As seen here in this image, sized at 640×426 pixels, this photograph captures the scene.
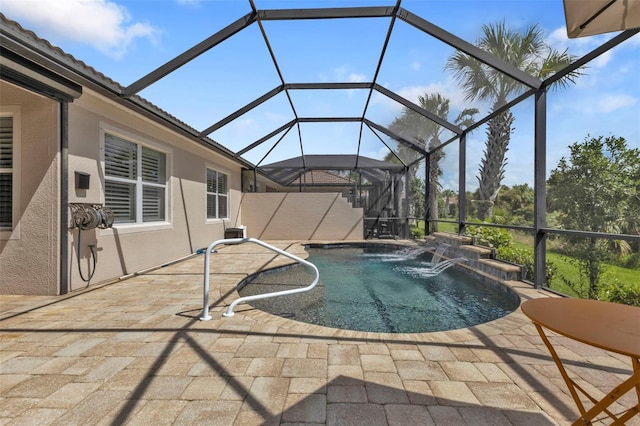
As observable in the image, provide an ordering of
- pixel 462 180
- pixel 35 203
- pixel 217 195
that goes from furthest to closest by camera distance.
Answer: pixel 217 195
pixel 462 180
pixel 35 203

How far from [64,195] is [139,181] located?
173 cm

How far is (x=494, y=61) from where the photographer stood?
4535 millimetres

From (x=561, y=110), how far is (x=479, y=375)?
1354 centimetres

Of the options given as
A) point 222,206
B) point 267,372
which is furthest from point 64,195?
point 222,206

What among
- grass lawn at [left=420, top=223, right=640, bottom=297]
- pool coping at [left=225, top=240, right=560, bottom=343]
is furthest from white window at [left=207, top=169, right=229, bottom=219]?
grass lawn at [left=420, top=223, right=640, bottom=297]

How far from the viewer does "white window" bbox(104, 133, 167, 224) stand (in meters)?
4.87

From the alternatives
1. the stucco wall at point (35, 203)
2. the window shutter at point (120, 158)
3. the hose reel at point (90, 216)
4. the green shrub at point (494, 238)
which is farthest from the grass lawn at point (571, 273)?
the stucco wall at point (35, 203)

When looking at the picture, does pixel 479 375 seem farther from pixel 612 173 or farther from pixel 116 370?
pixel 612 173

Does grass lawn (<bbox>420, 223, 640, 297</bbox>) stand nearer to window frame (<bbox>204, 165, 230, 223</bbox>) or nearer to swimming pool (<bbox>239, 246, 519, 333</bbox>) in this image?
swimming pool (<bbox>239, 246, 519, 333</bbox>)

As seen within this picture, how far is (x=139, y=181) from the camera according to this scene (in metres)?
5.52

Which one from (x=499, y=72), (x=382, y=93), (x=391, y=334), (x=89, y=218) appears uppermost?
(x=382, y=93)

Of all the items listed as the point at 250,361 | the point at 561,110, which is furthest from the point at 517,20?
the point at 250,361

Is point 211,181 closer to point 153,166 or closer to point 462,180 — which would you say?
point 153,166

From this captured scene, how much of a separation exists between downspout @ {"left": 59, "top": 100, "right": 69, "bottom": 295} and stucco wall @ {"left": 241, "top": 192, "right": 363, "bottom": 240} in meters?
7.45
